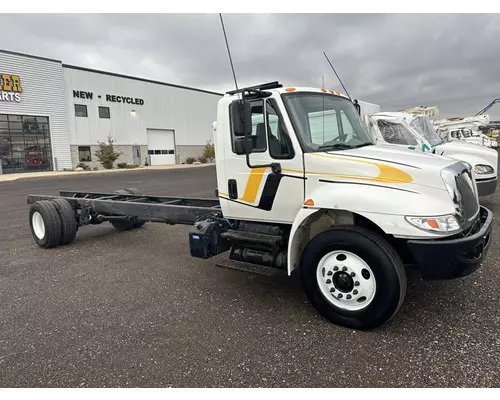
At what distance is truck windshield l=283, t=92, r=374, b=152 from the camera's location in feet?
12.1

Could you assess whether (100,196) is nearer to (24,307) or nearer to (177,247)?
(177,247)

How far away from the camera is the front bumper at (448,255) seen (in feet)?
9.68

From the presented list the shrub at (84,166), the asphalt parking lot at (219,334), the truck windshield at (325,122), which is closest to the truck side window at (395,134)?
the asphalt parking lot at (219,334)

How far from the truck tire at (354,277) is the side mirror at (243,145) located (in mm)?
1127

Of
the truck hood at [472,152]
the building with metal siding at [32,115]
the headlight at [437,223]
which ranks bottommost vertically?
the headlight at [437,223]

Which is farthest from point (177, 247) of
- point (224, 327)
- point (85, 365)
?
point (85, 365)

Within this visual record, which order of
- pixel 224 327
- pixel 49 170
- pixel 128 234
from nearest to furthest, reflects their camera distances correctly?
pixel 224 327, pixel 128 234, pixel 49 170

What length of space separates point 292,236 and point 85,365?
213cm

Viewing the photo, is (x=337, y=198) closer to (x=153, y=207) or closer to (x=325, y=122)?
(x=325, y=122)

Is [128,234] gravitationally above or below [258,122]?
below

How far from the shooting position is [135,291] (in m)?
4.38

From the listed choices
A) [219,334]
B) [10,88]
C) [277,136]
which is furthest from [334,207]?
[10,88]

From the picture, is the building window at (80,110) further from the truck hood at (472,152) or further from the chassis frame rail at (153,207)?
the truck hood at (472,152)

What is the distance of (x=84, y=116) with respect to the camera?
107ft
